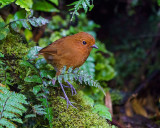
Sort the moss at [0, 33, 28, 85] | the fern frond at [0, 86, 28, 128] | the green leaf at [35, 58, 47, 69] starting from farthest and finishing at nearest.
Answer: the green leaf at [35, 58, 47, 69] → the moss at [0, 33, 28, 85] → the fern frond at [0, 86, 28, 128]

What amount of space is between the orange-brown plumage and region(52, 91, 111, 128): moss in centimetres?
44

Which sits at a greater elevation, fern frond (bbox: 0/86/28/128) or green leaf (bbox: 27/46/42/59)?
green leaf (bbox: 27/46/42/59)

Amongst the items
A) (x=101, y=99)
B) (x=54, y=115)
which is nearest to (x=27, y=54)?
(x=54, y=115)

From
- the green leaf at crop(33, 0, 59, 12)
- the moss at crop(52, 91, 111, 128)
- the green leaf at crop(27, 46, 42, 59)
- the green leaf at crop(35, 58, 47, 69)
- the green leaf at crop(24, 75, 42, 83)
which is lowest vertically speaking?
the moss at crop(52, 91, 111, 128)

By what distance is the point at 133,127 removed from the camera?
3559mm

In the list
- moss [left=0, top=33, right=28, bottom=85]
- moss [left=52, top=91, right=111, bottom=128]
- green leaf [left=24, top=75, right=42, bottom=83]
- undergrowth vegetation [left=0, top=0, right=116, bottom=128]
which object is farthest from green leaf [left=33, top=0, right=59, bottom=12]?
moss [left=52, top=91, right=111, bottom=128]

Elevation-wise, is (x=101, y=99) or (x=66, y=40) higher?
(x=66, y=40)

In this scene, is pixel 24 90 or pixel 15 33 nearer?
pixel 24 90

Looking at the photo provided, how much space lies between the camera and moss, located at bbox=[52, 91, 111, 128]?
7.79 feet

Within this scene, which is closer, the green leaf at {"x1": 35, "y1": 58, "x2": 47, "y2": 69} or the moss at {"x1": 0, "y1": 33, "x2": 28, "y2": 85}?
the moss at {"x1": 0, "y1": 33, "x2": 28, "y2": 85}

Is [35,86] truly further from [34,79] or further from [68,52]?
[68,52]

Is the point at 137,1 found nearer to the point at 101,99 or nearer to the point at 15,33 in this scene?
the point at 101,99

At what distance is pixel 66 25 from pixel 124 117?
96.4 inches

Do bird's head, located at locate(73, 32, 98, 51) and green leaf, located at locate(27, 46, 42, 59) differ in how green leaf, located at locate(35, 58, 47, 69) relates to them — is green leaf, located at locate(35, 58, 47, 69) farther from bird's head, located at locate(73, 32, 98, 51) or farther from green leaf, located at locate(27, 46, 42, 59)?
bird's head, located at locate(73, 32, 98, 51)
